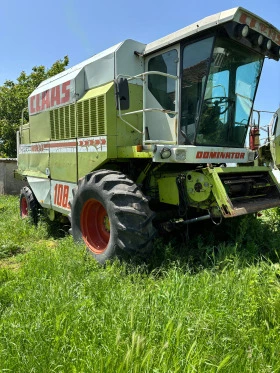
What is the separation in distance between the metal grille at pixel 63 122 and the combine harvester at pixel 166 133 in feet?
0.11

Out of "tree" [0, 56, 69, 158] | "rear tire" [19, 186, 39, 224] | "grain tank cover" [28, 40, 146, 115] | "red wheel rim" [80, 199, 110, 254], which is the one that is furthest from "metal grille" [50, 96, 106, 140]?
"tree" [0, 56, 69, 158]

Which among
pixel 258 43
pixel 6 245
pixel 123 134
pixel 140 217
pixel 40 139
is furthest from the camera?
pixel 40 139

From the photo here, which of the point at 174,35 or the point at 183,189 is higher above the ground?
the point at 174,35

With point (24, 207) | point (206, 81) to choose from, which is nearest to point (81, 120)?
point (206, 81)

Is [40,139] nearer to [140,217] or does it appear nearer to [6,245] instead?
[6,245]

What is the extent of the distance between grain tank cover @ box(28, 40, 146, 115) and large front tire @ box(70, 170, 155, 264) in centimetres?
150

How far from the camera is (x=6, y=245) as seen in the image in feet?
15.4

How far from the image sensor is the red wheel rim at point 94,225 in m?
4.13

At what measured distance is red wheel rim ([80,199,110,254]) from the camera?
413 cm

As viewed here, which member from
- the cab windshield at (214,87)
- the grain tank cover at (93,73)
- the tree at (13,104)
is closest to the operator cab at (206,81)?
the cab windshield at (214,87)

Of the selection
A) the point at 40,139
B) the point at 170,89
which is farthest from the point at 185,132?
the point at 40,139

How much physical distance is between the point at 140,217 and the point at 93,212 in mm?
1116

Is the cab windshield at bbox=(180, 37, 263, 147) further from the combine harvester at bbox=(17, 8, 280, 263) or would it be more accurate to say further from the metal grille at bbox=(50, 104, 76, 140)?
the metal grille at bbox=(50, 104, 76, 140)

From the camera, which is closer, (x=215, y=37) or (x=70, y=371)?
(x=70, y=371)
